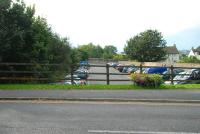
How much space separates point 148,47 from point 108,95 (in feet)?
247

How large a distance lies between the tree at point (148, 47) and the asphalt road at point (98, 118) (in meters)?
76.4

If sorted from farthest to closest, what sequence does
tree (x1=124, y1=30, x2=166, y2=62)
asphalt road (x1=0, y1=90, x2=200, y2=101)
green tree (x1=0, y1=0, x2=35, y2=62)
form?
tree (x1=124, y1=30, x2=166, y2=62) < green tree (x1=0, y1=0, x2=35, y2=62) < asphalt road (x1=0, y1=90, x2=200, y2=101)

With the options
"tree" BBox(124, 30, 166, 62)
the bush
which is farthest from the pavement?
"tree" BBox(124, 30, 166, 62)

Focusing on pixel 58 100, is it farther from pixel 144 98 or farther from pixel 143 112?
pixel 143 112

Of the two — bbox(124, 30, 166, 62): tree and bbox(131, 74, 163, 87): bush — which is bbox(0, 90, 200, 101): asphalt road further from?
bbox(124, 30, 166, 62): tree

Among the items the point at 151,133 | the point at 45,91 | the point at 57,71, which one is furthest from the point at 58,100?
the point at 57,71

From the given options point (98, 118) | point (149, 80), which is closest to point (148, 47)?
point (149, 80)

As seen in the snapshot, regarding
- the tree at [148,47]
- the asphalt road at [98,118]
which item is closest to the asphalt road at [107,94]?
the asphalt road at [98,118]

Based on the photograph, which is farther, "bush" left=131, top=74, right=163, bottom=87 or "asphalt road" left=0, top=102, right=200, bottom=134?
"bush" left=131, top=74, right=163, bottom=87

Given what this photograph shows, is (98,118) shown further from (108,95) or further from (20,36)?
(20,36)

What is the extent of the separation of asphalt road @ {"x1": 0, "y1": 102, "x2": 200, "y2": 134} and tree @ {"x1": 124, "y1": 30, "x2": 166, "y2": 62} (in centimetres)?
7637

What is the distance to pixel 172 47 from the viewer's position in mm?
173000

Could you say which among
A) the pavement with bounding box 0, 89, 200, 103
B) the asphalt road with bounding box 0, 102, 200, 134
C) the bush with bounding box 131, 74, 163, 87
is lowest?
the asphalt road with bounding box 0, 102, 200, 134

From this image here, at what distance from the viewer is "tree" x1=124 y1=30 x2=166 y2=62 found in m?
90.1
